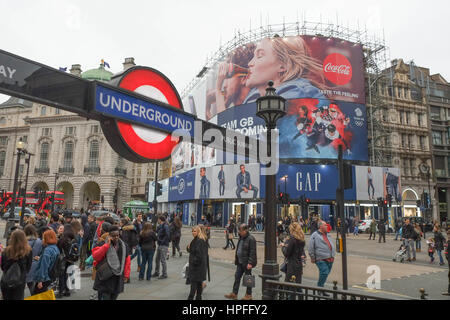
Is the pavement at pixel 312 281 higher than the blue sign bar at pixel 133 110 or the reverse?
the reverse

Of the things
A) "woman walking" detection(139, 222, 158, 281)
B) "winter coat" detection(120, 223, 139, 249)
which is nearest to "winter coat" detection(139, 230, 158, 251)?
"woman walking" detection(139, 222, 158, 281)

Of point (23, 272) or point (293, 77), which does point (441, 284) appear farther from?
point (293, 77)

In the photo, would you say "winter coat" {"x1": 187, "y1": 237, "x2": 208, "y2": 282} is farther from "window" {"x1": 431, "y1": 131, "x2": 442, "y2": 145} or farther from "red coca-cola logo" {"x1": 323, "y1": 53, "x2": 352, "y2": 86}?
"window" {"x1": 431, "y1": 131, "x2": 442, "y2": 145}

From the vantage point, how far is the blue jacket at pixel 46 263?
5.53 metres

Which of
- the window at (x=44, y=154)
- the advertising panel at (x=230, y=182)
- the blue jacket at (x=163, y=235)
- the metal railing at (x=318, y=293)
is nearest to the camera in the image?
the metal railing at (x=318, y=293)

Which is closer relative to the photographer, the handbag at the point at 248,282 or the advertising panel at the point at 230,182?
the handbag at the point at 248,282

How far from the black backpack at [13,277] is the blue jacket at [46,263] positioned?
914mm

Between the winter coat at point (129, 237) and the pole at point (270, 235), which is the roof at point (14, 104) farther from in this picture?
the pole at point (270, 235)

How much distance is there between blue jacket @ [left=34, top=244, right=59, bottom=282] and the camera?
218 inches

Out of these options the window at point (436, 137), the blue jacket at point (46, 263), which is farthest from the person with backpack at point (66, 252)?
the window at point (436, 137)

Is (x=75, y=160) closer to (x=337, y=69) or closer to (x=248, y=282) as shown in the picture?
(x=337, y=69)

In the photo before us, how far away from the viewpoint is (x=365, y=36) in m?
42.9
